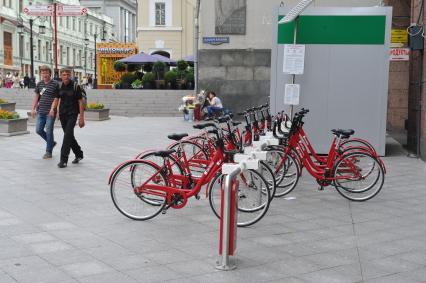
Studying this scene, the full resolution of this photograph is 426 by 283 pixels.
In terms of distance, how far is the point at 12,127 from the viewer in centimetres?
1588

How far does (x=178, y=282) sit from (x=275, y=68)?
343 inches

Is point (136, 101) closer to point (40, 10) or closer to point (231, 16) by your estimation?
point (231, 16)

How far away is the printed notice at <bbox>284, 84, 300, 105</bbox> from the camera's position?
1200 cm

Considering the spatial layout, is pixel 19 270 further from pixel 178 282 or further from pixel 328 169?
pixel 328 169

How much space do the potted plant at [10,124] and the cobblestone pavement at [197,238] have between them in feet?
21.7

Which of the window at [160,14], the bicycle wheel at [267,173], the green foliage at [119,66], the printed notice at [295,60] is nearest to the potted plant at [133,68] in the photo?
the green foliage at [119,66]

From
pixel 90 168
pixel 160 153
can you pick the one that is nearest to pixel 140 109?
pixel 90 168

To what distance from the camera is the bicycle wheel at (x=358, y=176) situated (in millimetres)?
7766

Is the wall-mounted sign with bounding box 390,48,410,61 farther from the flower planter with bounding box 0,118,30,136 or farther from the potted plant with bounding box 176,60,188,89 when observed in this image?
the potted plant with bounding box 176,60,188,89

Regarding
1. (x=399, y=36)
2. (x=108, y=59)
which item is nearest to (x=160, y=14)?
(x=108, y=59)

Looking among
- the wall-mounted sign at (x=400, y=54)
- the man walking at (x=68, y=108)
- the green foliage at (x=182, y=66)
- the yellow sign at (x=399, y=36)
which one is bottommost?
the man walking at (x=68, y=108)

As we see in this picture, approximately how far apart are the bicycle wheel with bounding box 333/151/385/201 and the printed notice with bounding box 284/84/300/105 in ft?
13.8

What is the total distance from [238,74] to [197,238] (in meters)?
17.7

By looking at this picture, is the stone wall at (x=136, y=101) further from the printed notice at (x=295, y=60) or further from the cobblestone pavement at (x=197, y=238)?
the cobblestone pavement at (x=197, y=238)
